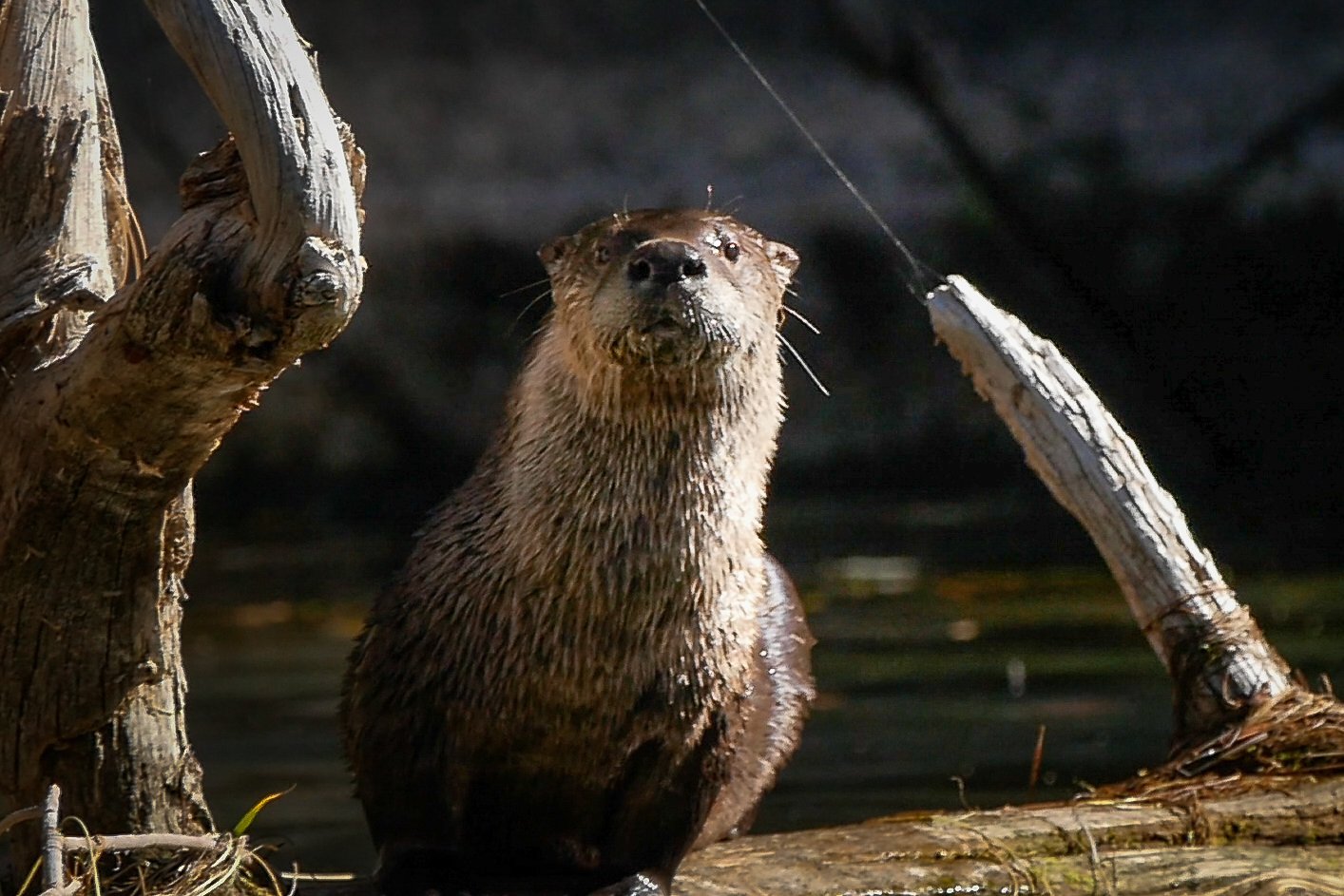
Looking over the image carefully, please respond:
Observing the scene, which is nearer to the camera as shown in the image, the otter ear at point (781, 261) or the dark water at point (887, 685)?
the otter ear at point (781, 261)

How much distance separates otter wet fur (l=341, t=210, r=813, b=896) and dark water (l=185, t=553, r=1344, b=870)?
4.74 feet

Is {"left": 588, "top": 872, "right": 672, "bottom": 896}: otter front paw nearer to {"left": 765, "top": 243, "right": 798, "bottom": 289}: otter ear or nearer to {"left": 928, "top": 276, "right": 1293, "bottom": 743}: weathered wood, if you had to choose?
{"left": 765, "top": 243, "right": 798, "bottom": 289}: otter ear

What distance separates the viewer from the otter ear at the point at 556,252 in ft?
9.41

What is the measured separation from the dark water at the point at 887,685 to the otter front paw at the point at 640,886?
1.44 m

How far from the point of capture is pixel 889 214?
9.03m

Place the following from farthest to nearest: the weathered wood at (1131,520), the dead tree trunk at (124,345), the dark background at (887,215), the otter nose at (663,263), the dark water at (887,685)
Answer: the dark background at (887,215) → the dark water at (887,685) → the weathered wood at (1131,520) → the otter nose at (663,263) → the dead tree trunk at (124,345)

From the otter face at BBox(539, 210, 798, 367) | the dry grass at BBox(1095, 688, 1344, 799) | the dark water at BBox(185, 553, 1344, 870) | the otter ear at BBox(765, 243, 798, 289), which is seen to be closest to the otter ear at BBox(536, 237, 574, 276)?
the otter face at BBox(539, 210, 798, 367)

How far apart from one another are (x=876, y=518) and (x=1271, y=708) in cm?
509

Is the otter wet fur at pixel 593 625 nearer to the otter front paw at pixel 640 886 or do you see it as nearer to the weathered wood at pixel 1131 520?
the otter front paw at pixel 640 886

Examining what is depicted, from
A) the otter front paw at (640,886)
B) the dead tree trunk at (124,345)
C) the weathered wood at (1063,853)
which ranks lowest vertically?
the otter front paw at (640,886)

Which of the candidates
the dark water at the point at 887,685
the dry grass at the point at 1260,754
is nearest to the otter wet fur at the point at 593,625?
A: the dry grass at the point at 1260,754

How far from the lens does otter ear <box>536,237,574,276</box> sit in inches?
113

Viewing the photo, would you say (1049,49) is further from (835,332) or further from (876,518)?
(876,518)

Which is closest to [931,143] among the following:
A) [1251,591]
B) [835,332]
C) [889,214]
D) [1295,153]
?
[889,214]
